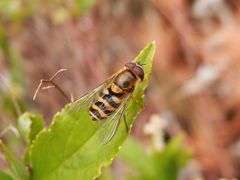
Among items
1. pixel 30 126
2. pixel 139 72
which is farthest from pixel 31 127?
pixel 139 72

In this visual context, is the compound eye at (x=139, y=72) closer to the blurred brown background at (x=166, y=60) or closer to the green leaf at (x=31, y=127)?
the green leaf at (x=31, y=127)

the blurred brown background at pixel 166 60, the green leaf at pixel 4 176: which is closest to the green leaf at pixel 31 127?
the green leaf at pixel 4 176

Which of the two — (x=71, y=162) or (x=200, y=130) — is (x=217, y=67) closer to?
(x=200, y=130)

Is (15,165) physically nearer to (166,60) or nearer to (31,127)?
(31,127)

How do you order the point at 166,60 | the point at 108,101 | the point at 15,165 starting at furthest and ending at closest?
1. the point at 166,60
2. the point at 108,101
3. the point at 15,165

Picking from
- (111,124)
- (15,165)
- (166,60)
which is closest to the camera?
(15,165)
